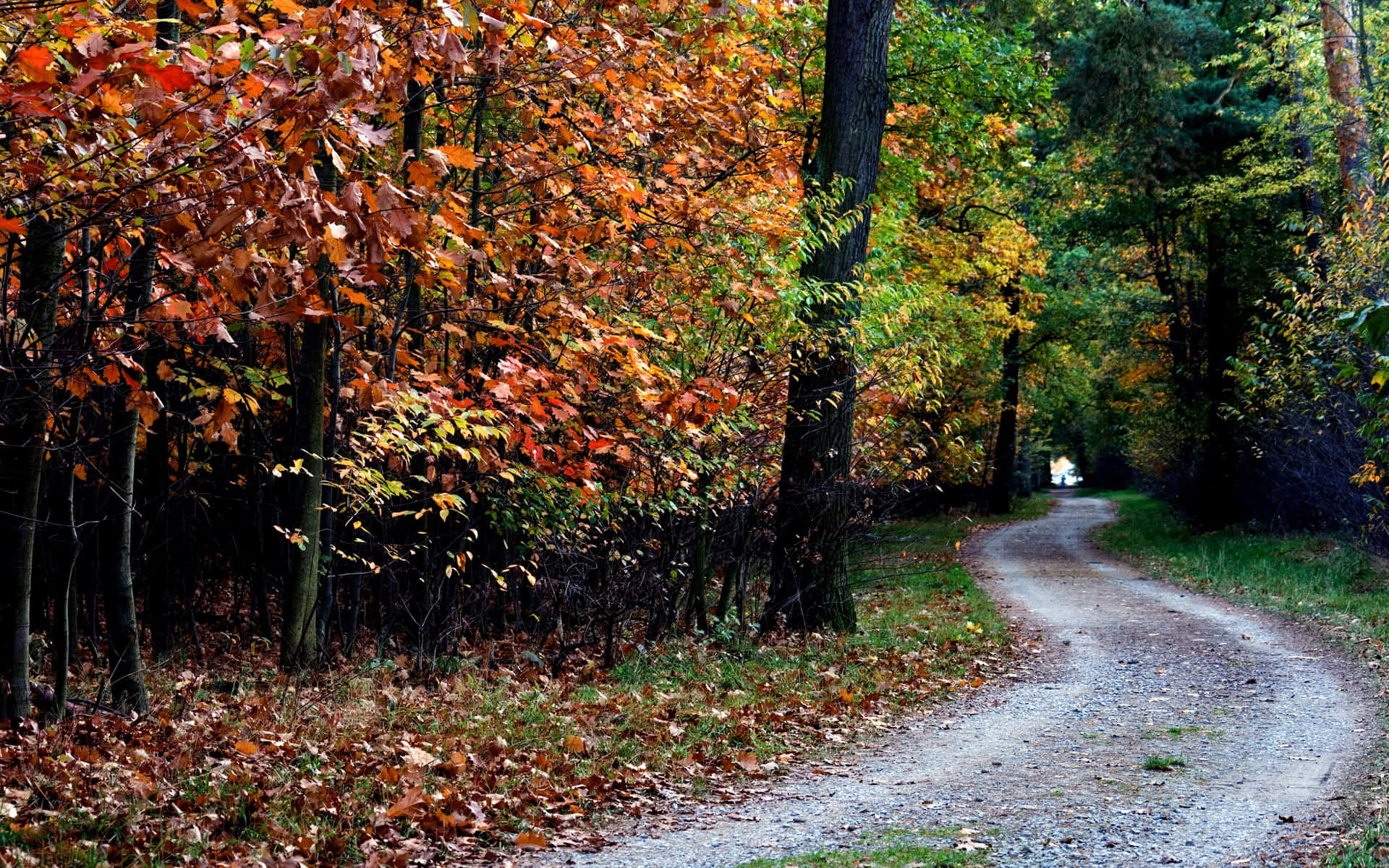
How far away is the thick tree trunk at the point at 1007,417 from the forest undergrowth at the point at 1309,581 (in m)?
6.19

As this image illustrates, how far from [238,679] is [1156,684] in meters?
8.10

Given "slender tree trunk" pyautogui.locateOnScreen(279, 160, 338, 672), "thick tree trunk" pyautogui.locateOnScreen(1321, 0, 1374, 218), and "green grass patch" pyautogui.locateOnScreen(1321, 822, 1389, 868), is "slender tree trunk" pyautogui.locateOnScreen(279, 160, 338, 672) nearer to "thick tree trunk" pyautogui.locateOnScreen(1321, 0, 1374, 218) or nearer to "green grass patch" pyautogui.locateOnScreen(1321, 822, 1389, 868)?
"green grass patch" pyautogui.locateOnScreen(1321, 822, 1389, 868)

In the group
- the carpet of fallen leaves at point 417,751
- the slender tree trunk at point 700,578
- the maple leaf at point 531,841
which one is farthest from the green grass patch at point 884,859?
the slender tree trunk at point 700,578

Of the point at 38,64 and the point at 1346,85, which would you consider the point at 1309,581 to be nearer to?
A: the point at 1346,85

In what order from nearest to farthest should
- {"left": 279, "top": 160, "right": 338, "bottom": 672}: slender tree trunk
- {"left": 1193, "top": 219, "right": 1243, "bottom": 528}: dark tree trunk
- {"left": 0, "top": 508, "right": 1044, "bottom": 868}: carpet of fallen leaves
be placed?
{"left": 0, "top": 508, "right": 1044, "bottom": 868}: carpet of fallen leaves
{"left": 279, "top": 160, "right": 338, "bottom": 672}: slender tree trunk
{"left": 1193, "top": 219, "right": 1243, "bottom": 528}: dark tree trunk

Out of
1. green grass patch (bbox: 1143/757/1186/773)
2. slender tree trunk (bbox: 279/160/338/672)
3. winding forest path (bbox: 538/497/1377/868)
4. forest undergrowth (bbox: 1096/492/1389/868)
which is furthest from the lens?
slender tree trunk (bbox: 279/160/338/672)

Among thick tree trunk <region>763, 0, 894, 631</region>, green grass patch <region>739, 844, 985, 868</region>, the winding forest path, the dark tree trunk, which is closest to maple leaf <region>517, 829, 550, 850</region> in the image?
the winding forest path

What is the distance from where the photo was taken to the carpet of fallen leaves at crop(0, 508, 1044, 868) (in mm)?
4949

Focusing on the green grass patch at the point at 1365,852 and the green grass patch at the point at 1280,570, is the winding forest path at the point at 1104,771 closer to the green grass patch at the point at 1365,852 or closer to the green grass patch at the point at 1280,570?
the green grass patch at the point at 1365,852

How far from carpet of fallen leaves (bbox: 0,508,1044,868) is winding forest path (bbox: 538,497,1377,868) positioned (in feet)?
1.64

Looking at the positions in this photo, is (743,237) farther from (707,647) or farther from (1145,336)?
(1145,336)

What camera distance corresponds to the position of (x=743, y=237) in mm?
9305

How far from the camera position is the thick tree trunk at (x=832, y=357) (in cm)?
1141

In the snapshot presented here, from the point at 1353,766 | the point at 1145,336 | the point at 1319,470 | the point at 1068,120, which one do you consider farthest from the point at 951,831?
the point at 1145,336
